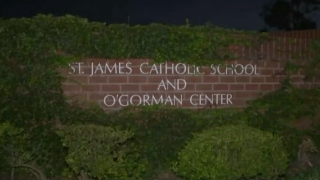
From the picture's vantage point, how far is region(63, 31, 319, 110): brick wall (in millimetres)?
8430

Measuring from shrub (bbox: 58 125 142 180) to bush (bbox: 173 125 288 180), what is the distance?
0.83 metres

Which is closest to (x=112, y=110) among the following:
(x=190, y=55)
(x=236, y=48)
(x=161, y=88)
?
(x=161, y=88)

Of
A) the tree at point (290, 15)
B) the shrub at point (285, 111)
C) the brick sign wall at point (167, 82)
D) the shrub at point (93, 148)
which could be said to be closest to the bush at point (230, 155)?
the shrub at point (93, 148)

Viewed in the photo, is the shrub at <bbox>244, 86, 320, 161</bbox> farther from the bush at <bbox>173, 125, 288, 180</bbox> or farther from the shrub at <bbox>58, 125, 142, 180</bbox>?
the shrub at <bbox>58, 125, 142, 180</bbox>

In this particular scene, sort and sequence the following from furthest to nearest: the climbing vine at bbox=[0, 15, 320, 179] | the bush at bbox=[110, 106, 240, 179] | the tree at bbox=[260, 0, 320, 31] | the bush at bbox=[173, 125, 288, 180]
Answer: the tree at bbox=[260, 0, 320, 31] → the bush at bbox=[110, 106, 240, 179] → the climbing vine at bbox=[0, 15, 320, 179] → the bush at bbox=[173, 125, 288, 180]

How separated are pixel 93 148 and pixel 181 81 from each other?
240 cm

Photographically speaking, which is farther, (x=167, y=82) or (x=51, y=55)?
(x=167, y=82)

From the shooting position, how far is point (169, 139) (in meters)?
8.38

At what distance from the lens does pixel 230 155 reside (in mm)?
6941

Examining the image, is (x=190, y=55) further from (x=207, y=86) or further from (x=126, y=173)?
(x=126, y=173)

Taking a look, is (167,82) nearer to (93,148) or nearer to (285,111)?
(285,111)

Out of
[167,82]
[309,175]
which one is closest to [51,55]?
[167,82]

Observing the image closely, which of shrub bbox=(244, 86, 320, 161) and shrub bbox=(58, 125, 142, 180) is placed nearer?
shrub bbox=(58, 125, 142, 180)

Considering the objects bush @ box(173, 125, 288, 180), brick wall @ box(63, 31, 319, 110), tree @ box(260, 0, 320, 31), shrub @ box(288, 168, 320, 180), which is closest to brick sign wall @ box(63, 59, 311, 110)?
brick wall @ box(63, 31, 319, 110)
